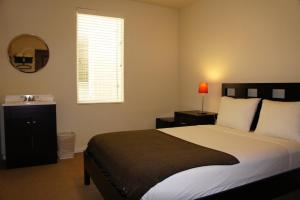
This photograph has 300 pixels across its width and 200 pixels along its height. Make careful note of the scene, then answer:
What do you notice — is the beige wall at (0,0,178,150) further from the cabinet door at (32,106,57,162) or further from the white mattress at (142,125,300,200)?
the white mattress at (142,125,300,200)

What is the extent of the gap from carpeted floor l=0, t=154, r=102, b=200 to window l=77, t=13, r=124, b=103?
1289 millimetres

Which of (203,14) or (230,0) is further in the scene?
(203,14)

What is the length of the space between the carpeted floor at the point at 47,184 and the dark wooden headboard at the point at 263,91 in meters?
2.26

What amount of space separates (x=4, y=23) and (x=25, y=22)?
28cm

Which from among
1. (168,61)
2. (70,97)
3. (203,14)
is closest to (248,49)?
(203,14)

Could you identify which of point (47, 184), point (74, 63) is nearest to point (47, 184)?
point (47, 184)

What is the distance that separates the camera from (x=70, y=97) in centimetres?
397

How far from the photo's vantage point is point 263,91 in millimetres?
3074

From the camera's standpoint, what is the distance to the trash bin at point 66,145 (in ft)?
12.0

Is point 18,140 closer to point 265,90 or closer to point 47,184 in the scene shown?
point 47,184

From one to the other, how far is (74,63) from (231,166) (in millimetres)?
3083

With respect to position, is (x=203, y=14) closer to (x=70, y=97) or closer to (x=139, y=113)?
(x=139, y=113)

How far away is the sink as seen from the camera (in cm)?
328

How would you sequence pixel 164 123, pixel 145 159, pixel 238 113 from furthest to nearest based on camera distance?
pixel 164 123 < pixel 238 113 < pixel 145 159
